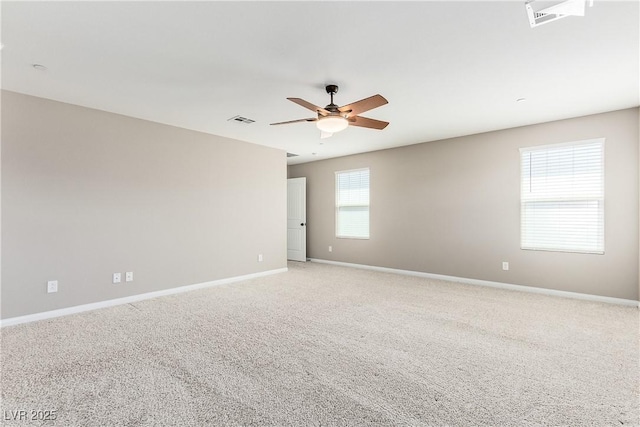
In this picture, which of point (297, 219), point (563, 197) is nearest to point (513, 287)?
point (563, 197)

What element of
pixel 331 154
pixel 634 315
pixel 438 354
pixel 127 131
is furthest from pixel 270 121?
pixel 634 315

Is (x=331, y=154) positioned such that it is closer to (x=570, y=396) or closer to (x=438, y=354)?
(x=438, y=354)

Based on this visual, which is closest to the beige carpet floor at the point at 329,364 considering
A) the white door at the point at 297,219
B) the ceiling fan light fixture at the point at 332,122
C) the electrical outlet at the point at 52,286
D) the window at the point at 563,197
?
the electrical outlet at the point at 52,286

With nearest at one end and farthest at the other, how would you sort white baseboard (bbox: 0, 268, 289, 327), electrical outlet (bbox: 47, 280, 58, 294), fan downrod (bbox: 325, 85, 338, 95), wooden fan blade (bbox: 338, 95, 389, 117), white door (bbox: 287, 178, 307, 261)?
wooden fan blade (bbox: 338, 95, 389, 117)
fan downrod (bbox: 325, 85, 338, 95)
white baseboard (bbox: 0, 268, 289, 327)
electrical outlet (bbox: 47, 280, 58, 294)
white door (bbox: 287, 178, 307, 261)

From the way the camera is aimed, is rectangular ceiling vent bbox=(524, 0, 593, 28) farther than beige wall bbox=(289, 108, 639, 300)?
No

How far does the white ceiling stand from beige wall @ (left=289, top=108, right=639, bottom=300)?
2.13ft

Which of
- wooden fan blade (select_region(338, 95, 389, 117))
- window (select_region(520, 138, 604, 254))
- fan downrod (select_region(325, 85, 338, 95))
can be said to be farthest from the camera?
window (select_region(520, 138, 604, 254))

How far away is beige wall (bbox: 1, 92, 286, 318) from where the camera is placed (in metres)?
3.30

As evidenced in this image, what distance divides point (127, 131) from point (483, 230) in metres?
5.47

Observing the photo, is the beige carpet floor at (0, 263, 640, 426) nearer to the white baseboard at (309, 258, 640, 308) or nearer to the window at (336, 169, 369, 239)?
the white baseboard at (309, 258, 640, 308)

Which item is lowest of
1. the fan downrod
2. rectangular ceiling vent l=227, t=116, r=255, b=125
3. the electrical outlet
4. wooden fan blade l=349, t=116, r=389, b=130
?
the electrical outlet

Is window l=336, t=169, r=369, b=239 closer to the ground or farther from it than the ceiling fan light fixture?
closer to the ground

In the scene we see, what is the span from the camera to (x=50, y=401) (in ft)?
6.17

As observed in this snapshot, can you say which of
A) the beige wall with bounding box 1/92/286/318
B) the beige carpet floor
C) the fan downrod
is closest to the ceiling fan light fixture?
the fan downrod
